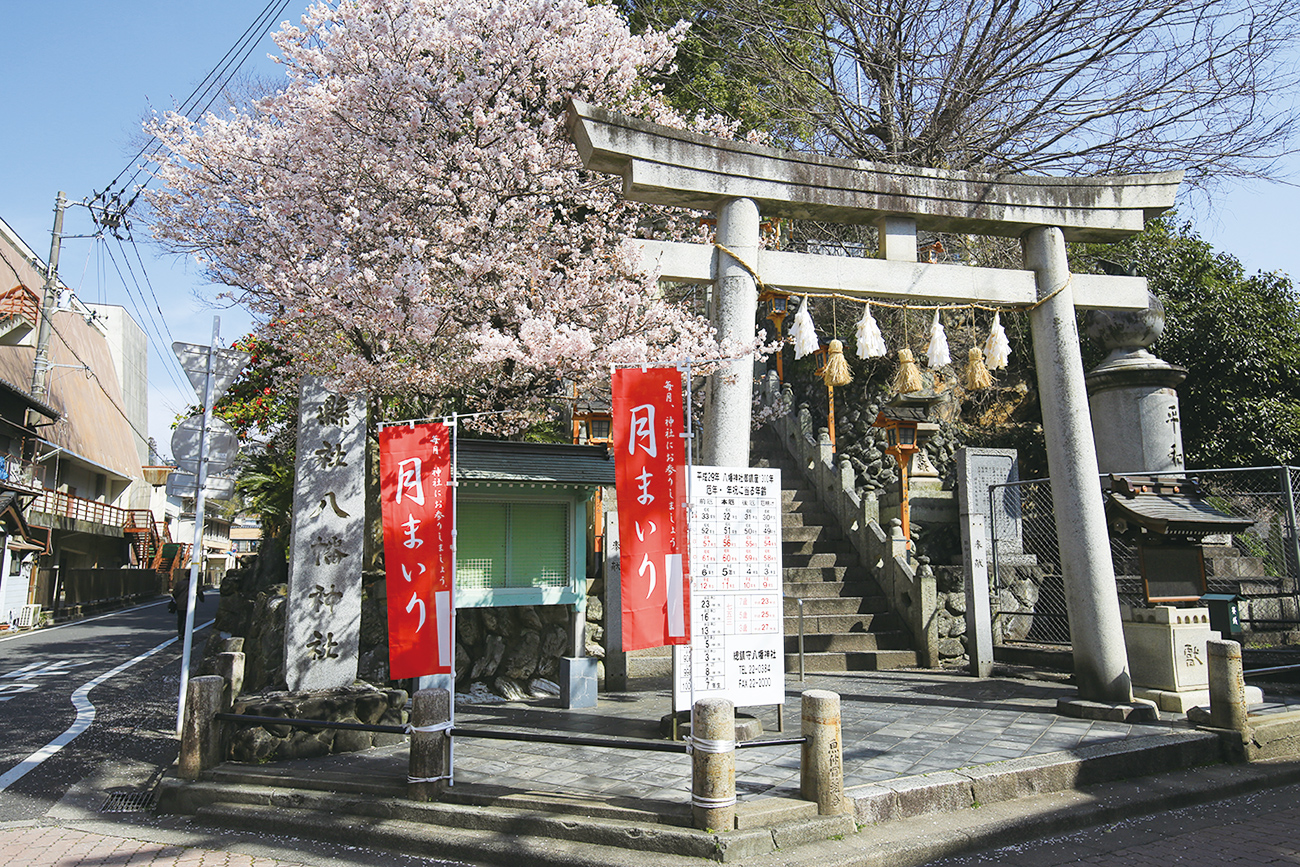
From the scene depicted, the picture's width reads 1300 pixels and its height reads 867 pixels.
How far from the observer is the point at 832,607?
1216cm

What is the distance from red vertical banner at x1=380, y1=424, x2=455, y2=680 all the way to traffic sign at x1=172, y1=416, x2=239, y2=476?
3116 millimetres

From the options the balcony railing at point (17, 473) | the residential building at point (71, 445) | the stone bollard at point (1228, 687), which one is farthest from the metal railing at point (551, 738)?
the balcony railing at point (17, 473)

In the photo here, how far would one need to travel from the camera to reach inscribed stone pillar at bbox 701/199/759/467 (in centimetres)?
703

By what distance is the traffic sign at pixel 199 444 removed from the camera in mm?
8336

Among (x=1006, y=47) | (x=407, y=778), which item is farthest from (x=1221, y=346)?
(x=407, y=778)

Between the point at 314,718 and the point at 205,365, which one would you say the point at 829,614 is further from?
the point at 205,365

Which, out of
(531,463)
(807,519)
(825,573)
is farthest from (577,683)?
(807,519)

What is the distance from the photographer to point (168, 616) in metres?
28.4

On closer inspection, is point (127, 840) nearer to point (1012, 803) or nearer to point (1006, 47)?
point (1012, 803)

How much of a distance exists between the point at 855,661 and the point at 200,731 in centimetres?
856

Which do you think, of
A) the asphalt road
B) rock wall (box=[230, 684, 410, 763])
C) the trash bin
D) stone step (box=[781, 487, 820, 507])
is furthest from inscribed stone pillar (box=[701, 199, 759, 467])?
stone step (box=[781, 487, 820, 507])

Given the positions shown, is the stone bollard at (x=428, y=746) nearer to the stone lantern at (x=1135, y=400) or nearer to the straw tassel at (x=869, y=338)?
the straw tassel at (x=869, y=338)

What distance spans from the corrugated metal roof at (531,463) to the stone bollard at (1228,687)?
6.62m

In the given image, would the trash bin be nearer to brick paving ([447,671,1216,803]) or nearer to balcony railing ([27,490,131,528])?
brick paving ([447,671,1216,803])
